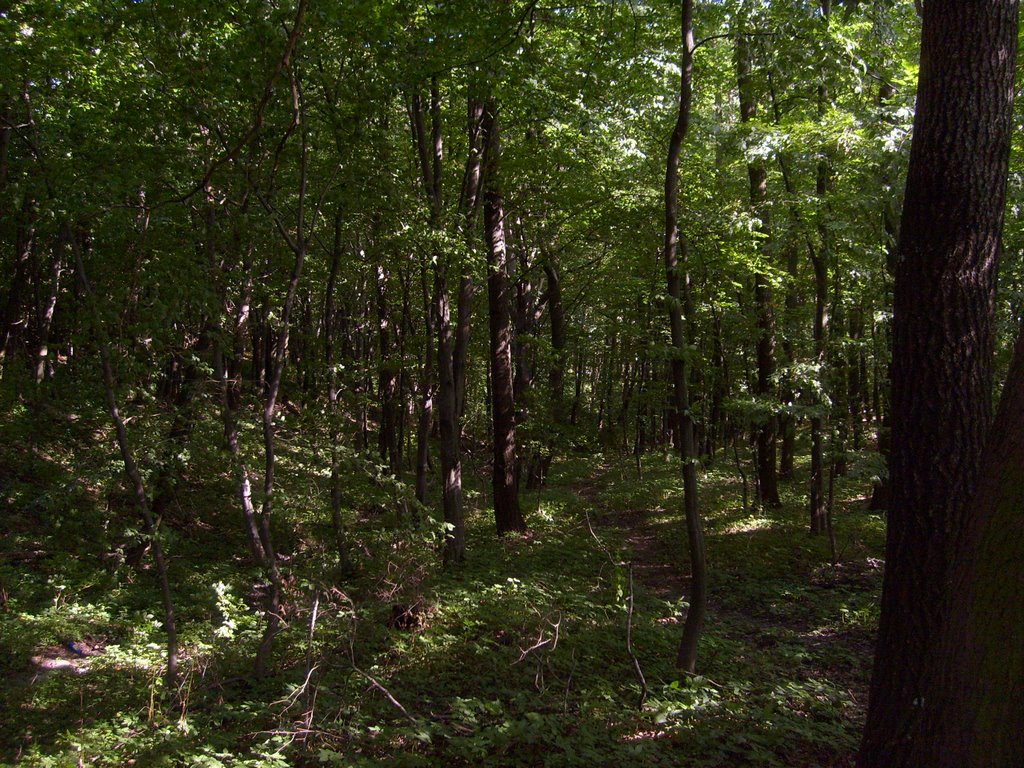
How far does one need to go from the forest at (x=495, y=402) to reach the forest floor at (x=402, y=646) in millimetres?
51

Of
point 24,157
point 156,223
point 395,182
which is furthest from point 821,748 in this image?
point 24,157

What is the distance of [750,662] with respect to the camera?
700 centimetres

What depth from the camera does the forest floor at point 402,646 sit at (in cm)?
458

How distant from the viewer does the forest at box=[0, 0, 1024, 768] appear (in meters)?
3.70

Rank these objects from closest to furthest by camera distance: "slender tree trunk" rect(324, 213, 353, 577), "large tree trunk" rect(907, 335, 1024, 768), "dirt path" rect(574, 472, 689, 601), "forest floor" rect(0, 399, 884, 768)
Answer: "large tree trunk" rect(907, 335, 1024, 768) → "forest floor" rect(0, 399, 884, 768) → "slender tree trunk" rect(324, 213, 353, 577) → "dirt path" rect(574, 472, 689, 601)

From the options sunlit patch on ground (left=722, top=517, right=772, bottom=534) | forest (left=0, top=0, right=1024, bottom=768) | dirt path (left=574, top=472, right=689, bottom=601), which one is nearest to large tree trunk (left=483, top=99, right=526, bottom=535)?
forest (left=0, top=0, right=1024, bottom=768)

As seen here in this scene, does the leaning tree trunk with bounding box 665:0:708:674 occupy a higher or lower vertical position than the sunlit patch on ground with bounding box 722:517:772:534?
higher

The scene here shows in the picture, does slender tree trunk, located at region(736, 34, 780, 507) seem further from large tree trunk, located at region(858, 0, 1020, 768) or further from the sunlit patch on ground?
large tree trunk, located at region(858, 0, 1020, 768)

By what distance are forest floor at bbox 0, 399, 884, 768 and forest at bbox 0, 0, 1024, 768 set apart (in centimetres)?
5

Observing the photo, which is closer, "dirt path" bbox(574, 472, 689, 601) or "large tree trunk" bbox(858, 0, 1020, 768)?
"large tree trunk" bbox(858, 0, 1020, 768)

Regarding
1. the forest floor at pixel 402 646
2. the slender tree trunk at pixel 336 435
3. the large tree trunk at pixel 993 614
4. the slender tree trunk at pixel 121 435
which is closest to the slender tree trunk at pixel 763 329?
the forest floor at pixel 402 646

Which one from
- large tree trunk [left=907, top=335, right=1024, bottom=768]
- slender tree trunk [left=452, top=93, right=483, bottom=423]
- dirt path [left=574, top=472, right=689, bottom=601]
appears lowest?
dirt path [left=574, top=472, right=689, bottom=601]

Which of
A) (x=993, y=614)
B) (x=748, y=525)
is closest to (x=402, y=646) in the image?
(x=993, y=614)

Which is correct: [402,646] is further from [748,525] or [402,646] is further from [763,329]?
[763,329]
